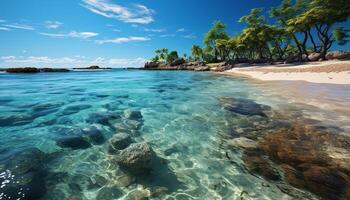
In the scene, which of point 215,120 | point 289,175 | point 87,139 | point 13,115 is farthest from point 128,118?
point 289,175

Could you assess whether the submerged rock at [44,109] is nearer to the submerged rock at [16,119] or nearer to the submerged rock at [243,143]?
the submerged rock at [16,119]

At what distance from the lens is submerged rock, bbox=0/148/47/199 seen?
12.8ft

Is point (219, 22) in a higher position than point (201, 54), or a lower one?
higher

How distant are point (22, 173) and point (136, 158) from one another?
2.57m

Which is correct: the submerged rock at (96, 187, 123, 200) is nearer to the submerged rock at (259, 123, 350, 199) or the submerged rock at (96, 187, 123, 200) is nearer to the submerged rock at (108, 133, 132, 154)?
the submerged rock at (108, 133, 132, 154)

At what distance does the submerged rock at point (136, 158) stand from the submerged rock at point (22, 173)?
1730 millimetres

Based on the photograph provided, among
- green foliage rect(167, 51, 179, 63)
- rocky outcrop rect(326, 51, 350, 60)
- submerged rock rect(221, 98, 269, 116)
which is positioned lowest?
submerged rock rect(221, 98, 269, 116)

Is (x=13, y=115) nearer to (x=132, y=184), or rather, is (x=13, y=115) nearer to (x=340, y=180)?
(x=132, y=184)

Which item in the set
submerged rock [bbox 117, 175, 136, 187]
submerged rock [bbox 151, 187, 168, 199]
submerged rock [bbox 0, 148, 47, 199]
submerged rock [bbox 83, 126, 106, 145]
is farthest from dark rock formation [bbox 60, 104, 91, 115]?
submerged rock [bbox 151, 187, 168, 199]

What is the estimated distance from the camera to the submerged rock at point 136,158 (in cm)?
491

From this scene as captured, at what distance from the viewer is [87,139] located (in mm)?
6805

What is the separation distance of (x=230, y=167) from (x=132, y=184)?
247 cm

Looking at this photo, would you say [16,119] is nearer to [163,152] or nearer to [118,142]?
[118,142]

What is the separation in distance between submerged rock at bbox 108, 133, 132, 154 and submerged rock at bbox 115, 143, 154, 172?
76cm
